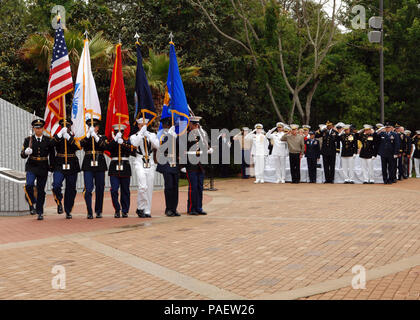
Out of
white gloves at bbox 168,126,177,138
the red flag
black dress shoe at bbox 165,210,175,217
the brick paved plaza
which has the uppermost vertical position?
the red flag

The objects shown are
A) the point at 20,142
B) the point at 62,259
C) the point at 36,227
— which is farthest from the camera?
the point at 20,142

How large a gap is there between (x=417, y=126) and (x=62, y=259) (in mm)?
30821

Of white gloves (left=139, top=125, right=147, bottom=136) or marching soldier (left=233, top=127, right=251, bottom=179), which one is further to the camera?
marching soldier (left=233, top=127, right=251, bottom=179)

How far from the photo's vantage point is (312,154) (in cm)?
1981

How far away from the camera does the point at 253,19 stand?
2588cm

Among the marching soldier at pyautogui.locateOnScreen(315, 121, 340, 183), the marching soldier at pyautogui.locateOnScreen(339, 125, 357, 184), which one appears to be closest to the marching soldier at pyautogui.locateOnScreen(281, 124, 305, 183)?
the marching soldier at pyautogui.locateOnScreen(315, 121, 340, 183)

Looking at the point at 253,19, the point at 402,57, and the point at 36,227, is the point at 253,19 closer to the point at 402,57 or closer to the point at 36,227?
the point at 402,57

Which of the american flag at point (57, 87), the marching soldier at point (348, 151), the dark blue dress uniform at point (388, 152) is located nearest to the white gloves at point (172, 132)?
the american flag at point (57, 87)

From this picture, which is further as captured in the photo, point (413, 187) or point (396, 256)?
point (413, 187)

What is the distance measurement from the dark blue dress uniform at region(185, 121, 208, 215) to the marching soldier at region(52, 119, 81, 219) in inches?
94.0

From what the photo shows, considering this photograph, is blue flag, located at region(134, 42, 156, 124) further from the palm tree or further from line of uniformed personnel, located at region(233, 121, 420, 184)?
line of uniformed personnel, located at region(233, 121, 420, 184)

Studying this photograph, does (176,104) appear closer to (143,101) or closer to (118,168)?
(143,101)

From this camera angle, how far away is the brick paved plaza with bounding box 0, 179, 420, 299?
5.89 meters
